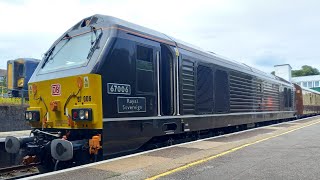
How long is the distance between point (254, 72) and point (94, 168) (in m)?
11.6

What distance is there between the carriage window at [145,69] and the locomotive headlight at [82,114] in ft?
4.65

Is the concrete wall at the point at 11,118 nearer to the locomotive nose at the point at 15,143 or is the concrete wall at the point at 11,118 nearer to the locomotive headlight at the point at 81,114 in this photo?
the locomotive nose at the point at 15,143

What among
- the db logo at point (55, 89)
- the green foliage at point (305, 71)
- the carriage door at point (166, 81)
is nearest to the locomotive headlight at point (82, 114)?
the db logo at point (55, 89)

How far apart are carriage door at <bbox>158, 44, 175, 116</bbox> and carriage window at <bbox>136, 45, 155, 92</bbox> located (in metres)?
0.45

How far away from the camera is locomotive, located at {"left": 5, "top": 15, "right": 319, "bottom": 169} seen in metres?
6.82

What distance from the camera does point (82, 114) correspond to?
6781mm

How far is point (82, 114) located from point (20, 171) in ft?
8.07

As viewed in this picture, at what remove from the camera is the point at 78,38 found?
8125mm

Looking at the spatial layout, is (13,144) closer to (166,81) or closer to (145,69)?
(145,69)

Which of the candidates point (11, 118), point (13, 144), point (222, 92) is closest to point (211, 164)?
point (13, 144)

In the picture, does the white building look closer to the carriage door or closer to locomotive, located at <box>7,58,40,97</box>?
locomotive, located at <box>7,58,40,97</box>

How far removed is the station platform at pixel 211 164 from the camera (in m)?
5.98

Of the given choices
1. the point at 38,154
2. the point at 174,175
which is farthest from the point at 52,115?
the point at 174,175

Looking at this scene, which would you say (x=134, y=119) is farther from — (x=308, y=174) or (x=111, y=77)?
(x=308, y=174)
